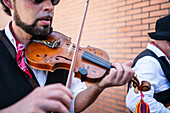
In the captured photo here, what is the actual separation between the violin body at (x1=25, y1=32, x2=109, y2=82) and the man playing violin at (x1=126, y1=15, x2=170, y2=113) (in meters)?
0.71

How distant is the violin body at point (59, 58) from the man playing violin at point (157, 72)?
706mm

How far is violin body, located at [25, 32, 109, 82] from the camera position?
1.04 metres

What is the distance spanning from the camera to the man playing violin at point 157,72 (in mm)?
1609

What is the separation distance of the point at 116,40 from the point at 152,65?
46.7 inches

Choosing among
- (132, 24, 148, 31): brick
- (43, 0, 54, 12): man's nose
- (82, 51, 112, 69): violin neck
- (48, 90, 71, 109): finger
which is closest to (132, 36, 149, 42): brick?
(132, 24, 148, 31): brick

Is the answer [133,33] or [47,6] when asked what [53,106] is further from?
[133,33]

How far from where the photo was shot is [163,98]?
1713 millimetres

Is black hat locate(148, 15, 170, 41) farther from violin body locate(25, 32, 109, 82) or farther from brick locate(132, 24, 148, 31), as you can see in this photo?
violin body locate(25, 32, 109, 82)

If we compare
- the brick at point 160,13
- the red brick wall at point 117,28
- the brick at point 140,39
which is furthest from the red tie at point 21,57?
the brick at point 160,13

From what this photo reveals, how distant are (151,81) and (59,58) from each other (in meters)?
1.07

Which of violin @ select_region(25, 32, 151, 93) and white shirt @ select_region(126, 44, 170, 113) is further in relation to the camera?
white shirt @ select_region(126, 44, 170, 113)

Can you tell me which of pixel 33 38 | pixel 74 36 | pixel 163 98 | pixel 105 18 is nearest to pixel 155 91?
pixel 163 98

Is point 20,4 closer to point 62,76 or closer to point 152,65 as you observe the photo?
point 62,76

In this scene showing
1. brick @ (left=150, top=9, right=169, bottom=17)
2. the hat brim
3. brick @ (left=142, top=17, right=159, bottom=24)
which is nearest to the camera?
the hat brim
